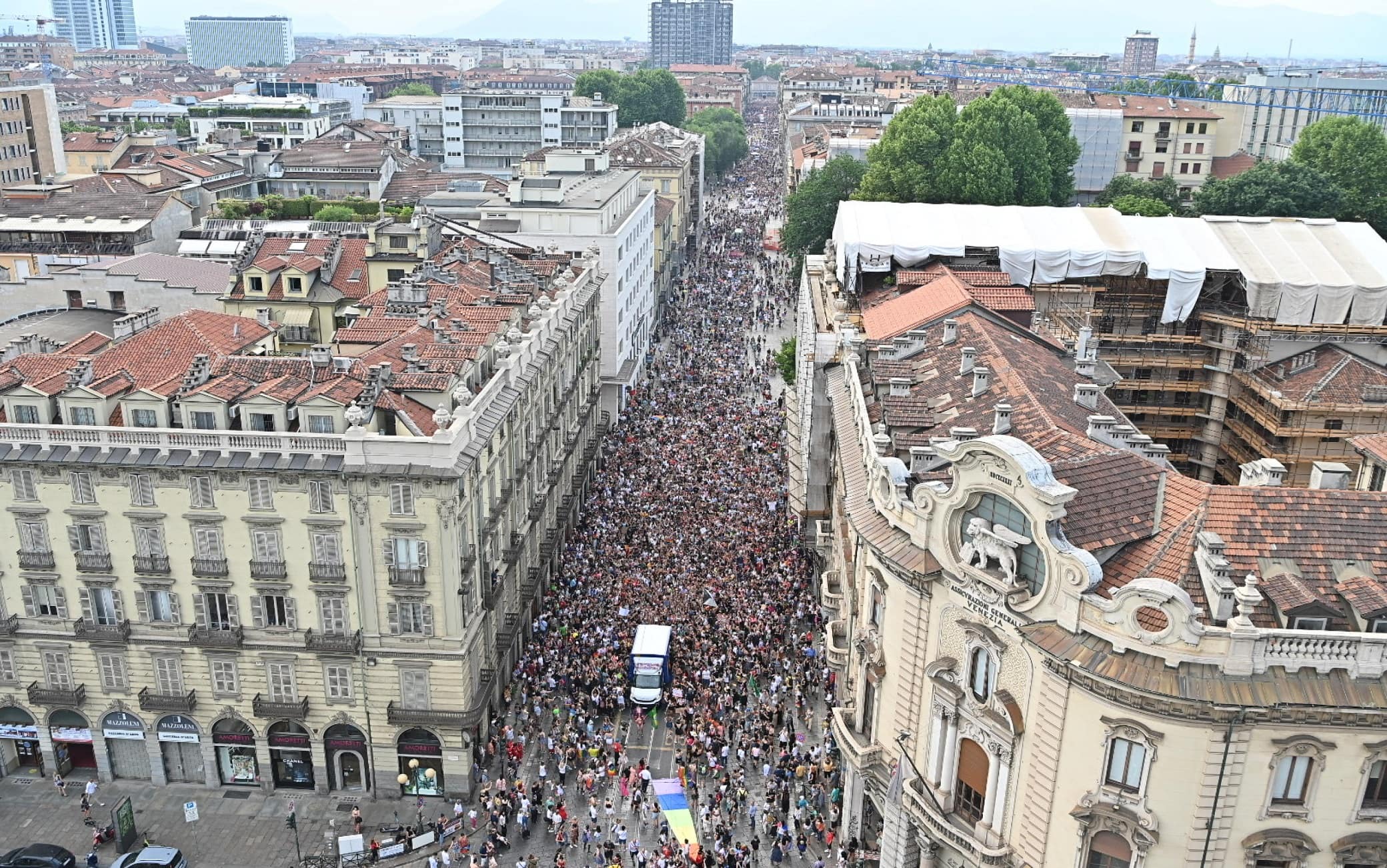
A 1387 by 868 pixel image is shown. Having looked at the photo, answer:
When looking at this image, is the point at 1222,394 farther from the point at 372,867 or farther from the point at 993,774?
the point at 372,867

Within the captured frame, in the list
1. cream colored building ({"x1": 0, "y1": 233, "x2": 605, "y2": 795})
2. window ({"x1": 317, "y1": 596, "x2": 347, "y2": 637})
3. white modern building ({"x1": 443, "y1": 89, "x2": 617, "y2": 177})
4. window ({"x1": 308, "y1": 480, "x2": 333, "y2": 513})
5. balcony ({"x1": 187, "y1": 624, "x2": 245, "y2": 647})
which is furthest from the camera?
white modern building ({"x1": 443, "y1": 89, "x2": 617, "y2": 177})

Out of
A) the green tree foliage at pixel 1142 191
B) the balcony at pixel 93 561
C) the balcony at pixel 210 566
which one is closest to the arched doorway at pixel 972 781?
the balcony at pixel 210 566

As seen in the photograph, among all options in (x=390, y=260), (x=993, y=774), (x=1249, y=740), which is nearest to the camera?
(x=1249, y=740)

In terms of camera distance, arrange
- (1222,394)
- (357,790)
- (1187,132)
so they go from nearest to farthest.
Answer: (357,790), (1222,394), (1187,132)

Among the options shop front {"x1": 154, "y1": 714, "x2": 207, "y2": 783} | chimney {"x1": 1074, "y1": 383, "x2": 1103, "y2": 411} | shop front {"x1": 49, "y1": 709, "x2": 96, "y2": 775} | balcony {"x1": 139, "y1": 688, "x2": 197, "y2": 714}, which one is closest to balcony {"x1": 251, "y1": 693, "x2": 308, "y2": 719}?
balcony {"x1": 139, "y1": 688, "x2": 197, "y2": 714}

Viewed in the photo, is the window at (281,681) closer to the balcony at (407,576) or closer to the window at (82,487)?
the balcony at (407,576)

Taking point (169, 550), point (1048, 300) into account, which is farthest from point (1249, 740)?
point (1048, 300)

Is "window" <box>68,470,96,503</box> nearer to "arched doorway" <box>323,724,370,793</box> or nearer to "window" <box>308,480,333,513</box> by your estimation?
"window" <box>308,480,333,513</box>
